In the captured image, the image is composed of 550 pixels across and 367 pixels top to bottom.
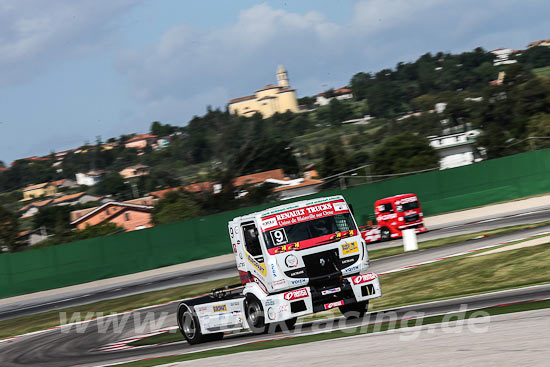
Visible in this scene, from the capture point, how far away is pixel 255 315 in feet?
44.7

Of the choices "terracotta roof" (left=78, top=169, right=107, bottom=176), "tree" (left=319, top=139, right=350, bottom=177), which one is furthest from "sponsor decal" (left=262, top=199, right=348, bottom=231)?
"terracotta roof" (left=78, top=169, right=107, bottom=176)

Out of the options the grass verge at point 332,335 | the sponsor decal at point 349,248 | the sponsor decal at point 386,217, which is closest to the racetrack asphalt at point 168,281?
the sponsor decal at point 386,217

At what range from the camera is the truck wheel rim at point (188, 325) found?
48.9 feet

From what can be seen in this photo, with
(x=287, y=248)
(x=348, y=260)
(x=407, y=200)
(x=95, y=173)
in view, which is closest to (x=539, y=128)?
(x=407, y=200)

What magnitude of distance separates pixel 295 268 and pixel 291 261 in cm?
16

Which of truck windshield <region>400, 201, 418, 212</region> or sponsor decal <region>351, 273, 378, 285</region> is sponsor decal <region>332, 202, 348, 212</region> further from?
truck windshield <region>400, 201, 418, 212</region>

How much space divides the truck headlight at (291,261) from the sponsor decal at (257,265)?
0.48 m

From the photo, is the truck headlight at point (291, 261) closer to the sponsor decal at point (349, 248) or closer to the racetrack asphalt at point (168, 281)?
the sponsor decal at point (349, 248)

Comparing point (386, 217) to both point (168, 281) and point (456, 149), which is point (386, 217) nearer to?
point (168, 281)

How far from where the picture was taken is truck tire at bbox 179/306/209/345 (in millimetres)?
14789

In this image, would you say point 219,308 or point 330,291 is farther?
point 219,308

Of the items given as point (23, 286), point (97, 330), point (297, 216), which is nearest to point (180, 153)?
point (23, 286)

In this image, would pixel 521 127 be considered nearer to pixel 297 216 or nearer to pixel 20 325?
pixel 20 325

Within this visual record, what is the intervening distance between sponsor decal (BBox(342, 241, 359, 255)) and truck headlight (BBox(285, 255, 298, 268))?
40.3 inches
